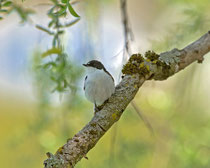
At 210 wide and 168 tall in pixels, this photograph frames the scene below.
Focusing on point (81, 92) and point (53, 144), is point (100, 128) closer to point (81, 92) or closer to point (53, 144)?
point (81, 92)

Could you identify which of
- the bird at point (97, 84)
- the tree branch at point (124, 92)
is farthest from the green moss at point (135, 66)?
the bird at point (97, 84)

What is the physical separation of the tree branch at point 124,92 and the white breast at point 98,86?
10 cm

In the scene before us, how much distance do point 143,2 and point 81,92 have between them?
2.78 metres

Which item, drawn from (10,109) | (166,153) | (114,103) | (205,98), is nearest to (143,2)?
(205,98)

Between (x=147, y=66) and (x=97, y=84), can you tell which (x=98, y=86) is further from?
(x=147, y=66)

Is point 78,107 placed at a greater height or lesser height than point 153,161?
greater

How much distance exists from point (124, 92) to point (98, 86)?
0.39 meters

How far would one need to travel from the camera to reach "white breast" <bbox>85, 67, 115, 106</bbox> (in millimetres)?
2010

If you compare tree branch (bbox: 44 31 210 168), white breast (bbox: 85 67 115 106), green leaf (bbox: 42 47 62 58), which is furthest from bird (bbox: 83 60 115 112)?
green leaf (bbox: 42 47 62 58)

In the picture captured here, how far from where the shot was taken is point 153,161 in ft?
8.39

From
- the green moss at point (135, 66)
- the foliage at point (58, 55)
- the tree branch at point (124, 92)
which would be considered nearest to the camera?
the tree branch at point (124, 92)

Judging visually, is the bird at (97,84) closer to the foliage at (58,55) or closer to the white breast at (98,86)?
the white breast at (98,86)

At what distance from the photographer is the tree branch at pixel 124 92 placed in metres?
1.49

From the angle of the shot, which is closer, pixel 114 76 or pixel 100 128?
pixel 100 128
